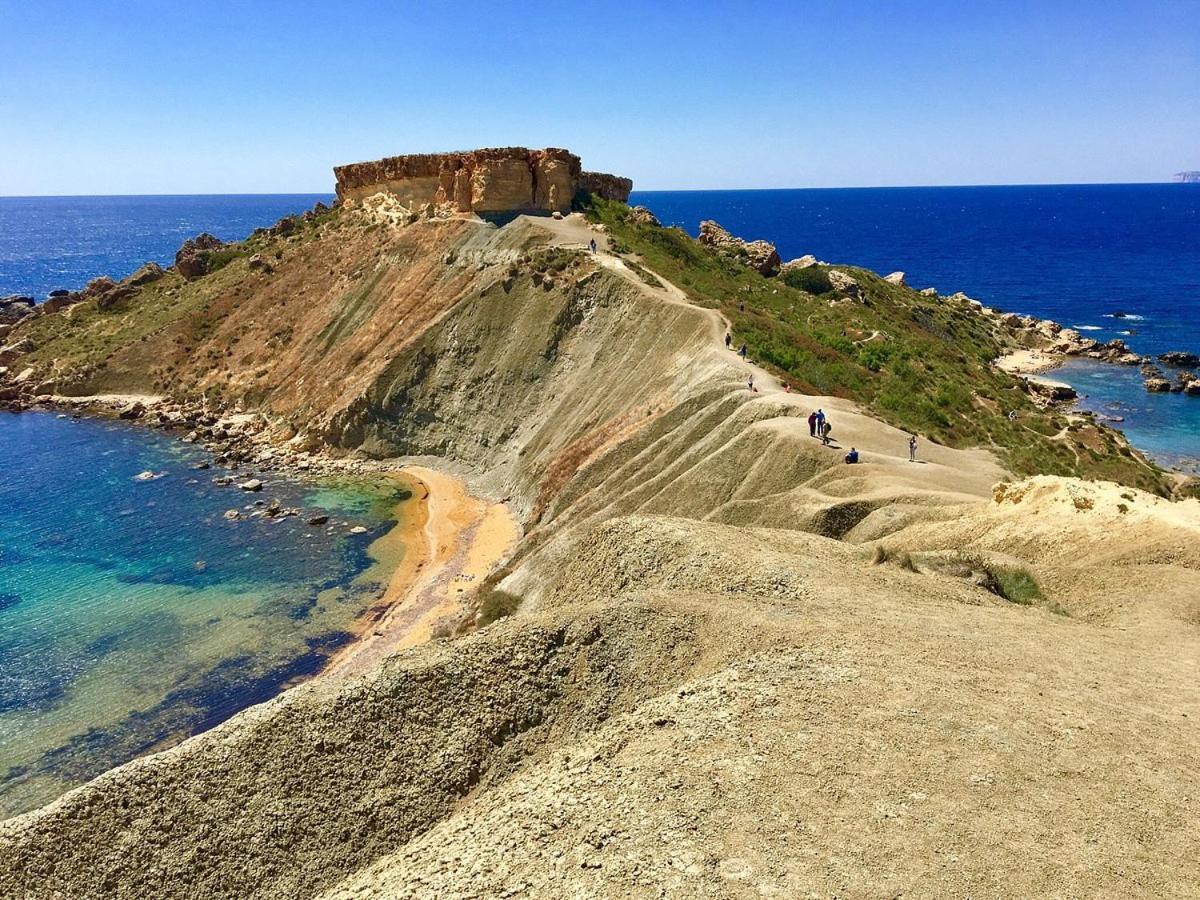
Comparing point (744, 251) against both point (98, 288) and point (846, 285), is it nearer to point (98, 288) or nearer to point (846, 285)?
point (846, 285)

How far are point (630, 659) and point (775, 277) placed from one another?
55975 mm

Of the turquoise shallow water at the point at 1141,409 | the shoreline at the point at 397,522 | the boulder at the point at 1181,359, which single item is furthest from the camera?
the boulder at the point at 1181,359

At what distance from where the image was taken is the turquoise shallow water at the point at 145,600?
2530 centimetres

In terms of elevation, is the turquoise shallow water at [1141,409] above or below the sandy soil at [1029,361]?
below

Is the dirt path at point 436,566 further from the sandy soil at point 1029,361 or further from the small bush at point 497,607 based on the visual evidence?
the sandy soil at point 1029,361

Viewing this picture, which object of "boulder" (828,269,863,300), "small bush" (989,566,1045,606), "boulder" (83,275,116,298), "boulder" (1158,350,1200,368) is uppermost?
"boulder" (828,269,863,300)

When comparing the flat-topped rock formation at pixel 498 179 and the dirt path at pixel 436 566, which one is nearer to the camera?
the dirt path at pixel 436 566

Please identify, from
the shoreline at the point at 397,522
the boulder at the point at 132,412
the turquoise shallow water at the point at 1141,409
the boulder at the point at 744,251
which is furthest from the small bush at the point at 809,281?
the boulder at the point at 132,412

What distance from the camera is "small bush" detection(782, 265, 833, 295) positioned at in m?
63.3

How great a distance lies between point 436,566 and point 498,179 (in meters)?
34.0

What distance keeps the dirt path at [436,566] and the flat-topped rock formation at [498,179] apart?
2461 cm

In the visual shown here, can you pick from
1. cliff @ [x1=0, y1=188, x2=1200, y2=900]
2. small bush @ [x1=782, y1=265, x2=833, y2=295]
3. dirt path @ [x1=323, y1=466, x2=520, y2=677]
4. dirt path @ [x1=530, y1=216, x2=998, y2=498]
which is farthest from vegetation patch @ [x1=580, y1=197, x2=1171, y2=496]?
dirt path @ [x1=323, y1=466, x2=520, y2=677]

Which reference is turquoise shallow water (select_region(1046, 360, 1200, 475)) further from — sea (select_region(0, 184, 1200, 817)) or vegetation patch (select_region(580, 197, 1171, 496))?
vegetation patch (select_region(580, 197, 1171, 496))

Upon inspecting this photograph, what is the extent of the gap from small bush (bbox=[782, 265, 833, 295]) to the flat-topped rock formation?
1824 centimetres
